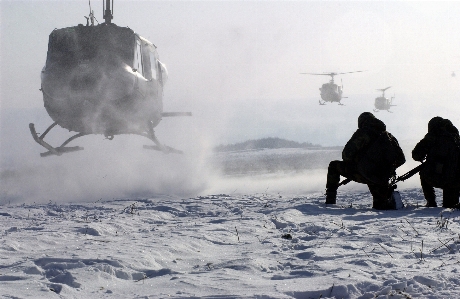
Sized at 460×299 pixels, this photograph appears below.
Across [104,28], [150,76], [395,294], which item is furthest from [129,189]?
[395,294]

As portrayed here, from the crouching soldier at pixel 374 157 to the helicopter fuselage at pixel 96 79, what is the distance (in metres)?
5.90

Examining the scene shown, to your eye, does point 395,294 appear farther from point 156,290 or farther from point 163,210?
point 163,210

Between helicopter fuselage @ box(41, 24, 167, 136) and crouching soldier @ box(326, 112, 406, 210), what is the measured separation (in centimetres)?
590

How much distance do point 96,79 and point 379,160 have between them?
6.83m

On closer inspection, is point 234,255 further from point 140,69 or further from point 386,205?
point 140,69

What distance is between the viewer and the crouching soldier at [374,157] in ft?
26.0

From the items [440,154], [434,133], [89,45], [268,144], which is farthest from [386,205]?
[268,144]

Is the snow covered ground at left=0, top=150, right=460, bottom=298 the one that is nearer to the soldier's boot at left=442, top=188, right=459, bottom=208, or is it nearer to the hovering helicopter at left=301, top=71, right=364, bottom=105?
the soldier's boot at left=442, top=188, right=459, bottom=208

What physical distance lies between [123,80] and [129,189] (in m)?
3.77

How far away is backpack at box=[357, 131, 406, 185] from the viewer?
26.0 feet

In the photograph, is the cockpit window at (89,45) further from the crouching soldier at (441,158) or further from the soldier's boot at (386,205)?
the crouching soldier at (441,158)

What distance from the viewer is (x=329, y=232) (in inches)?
217

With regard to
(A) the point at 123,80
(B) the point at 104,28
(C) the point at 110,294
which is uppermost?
(B) the point at 104,28

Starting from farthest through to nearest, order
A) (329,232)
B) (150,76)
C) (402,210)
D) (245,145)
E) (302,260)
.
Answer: (245,145) < (150,76) < (402,210) < (329,232) < (302,260)
